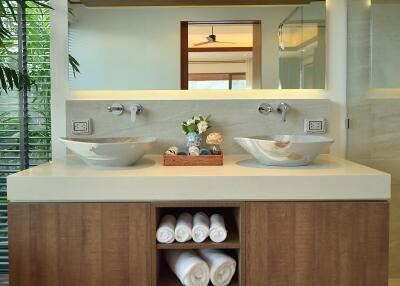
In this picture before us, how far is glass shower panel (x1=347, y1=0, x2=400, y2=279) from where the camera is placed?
78.9 inches

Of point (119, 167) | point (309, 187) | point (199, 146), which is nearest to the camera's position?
point (309, 187)

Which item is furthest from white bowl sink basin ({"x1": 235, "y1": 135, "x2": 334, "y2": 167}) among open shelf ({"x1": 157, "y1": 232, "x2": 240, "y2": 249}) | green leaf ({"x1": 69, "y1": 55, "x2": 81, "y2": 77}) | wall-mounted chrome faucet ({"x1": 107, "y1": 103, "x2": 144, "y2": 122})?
green leaf ({"x1": 69, "y1": 55, "x2": 81, "y2": 77})

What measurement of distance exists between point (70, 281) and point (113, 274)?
16 cm

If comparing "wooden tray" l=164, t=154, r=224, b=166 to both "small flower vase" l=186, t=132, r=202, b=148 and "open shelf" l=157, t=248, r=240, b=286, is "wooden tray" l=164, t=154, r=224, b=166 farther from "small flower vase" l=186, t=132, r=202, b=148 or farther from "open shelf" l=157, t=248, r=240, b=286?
"open shelf" l=157, t=248, r=240, b=286

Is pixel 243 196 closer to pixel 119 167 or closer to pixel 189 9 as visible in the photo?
pixel 119 167

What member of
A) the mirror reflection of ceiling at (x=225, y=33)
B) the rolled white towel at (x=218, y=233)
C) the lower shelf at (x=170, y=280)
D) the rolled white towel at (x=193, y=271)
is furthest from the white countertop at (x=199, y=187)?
the mirror reflection of ceiling at (x=225, y=33)

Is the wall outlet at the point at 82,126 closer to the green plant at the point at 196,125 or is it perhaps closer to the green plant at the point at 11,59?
the green plant at the point at 11,59

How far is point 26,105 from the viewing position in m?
2.13

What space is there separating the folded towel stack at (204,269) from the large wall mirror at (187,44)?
899 mm

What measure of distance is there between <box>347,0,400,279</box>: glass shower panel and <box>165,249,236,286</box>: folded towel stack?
95cm

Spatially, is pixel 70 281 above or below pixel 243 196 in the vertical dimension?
below

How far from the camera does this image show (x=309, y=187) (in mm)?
1422

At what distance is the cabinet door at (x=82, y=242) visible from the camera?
144cm

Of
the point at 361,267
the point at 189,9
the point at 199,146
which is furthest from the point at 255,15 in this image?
the point at 361,267
